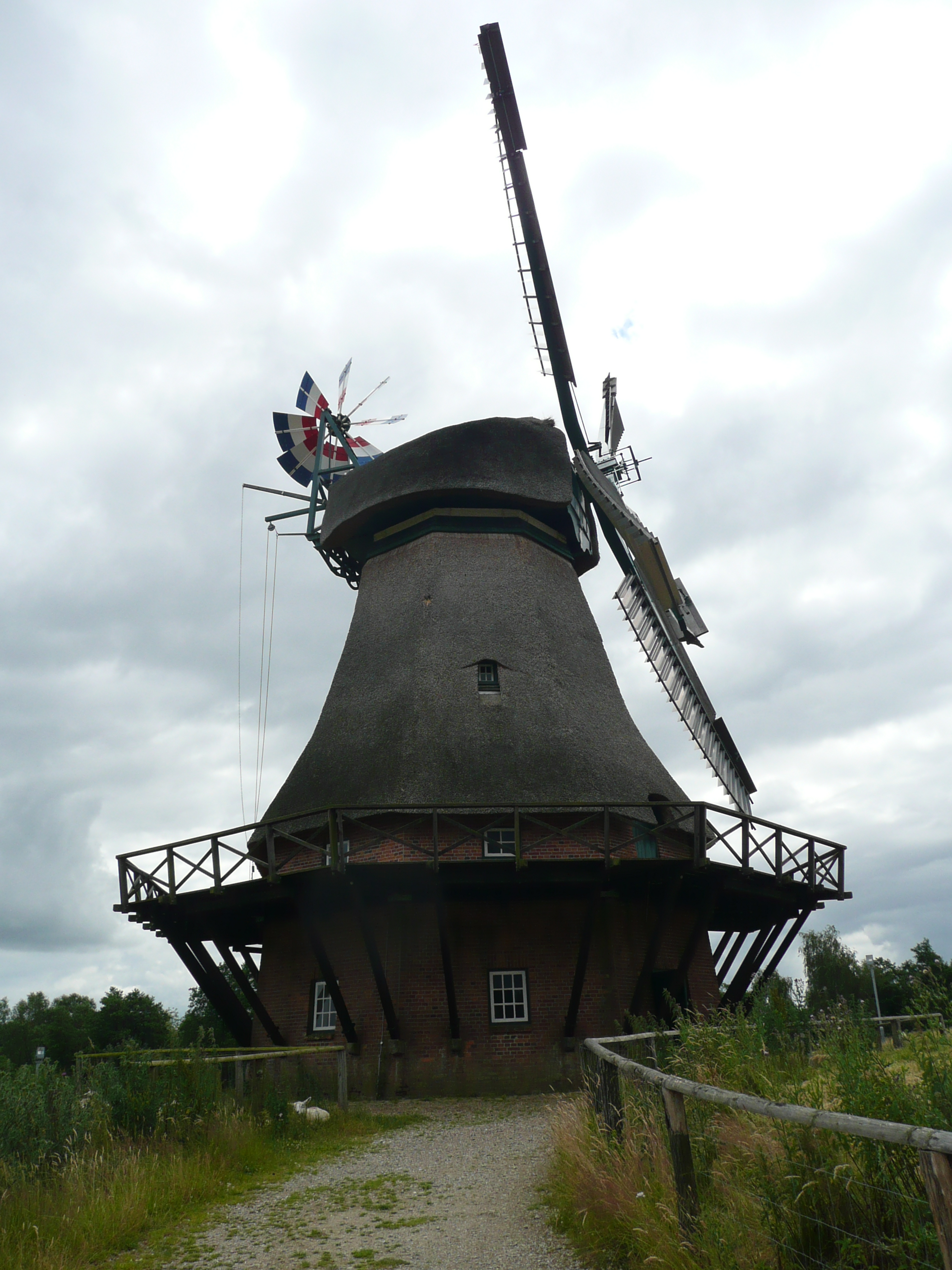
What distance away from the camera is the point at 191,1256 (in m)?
5.71

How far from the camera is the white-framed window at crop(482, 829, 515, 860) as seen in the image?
14078 millimetres

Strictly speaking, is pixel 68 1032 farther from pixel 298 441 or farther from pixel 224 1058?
pixel 224 1058

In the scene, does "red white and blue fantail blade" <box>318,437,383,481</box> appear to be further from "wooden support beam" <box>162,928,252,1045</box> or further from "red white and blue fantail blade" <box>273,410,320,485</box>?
"wooden support beam" <box>162,928,252,1045</box>

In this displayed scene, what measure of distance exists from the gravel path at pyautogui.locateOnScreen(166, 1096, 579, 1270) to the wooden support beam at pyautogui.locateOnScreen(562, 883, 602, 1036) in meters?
3.33

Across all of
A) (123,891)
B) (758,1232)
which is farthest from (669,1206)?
(123,891)

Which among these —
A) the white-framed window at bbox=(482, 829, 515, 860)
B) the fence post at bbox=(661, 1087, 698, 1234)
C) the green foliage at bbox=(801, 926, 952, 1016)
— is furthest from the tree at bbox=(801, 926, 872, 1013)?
the fence post at bbox=(661, 1087, 698, 1234)

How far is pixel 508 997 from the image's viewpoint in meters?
13.6

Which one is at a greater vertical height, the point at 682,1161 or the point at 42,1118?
the point at 682,1161

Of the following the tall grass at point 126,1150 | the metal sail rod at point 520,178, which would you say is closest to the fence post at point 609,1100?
the tall grass at point 126,1150

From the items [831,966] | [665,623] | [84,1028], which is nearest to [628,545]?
[665,623]

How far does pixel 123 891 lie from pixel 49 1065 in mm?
6006

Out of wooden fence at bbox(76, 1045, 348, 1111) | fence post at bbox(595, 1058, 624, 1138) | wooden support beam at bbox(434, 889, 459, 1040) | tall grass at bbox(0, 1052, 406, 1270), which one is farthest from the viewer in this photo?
wooden support beam at bbox(434, 889, 459, 1040)

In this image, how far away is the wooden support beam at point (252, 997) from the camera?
46.3 feet

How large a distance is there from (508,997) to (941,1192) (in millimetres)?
11507
